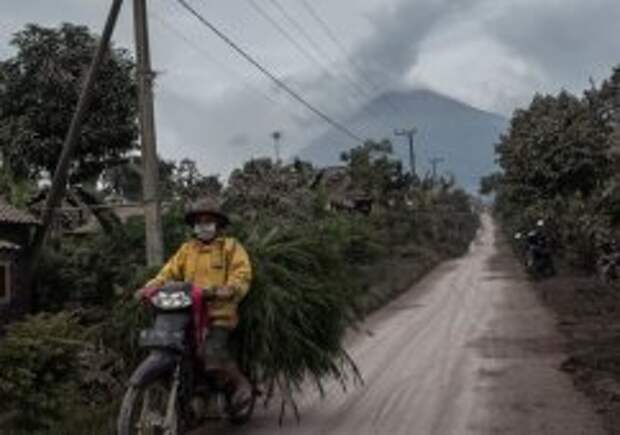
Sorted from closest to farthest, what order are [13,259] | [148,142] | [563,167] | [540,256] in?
[148,142] < [13,259] < [540,256] < [563,167]

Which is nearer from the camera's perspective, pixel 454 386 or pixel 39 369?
pixel 39 369

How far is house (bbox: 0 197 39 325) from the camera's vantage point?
25.7 m

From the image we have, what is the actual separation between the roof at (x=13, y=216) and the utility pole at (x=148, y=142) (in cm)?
984

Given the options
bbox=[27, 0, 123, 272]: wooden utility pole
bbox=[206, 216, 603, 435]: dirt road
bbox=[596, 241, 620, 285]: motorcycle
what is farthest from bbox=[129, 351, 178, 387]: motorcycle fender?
bbox=[596, 241, 620, 285]: motorcycle

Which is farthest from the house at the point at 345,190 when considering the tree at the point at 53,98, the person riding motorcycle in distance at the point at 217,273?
the person riding motorcycle in distance at the point at 217,273

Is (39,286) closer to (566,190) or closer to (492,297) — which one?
(492,297)

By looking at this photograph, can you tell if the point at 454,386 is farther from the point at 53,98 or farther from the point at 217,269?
the point at 53,98

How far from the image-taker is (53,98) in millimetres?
37344

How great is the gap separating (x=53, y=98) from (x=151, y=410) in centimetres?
3017

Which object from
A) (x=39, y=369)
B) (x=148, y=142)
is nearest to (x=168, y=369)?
(x=39, y=369)

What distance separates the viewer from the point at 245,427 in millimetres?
10031

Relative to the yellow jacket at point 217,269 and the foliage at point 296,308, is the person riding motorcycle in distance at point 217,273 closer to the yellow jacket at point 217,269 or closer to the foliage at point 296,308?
the yellow jacket at point 217,269

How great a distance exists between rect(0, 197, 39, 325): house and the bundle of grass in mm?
15176

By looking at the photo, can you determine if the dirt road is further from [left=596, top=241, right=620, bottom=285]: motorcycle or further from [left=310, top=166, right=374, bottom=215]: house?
[left=310, top=166, right=374, bottom=215]: house
